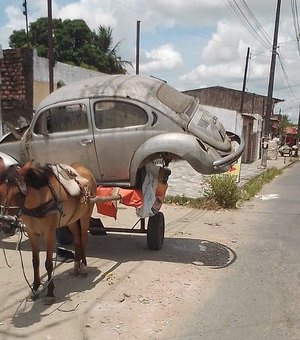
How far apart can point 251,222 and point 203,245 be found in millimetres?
2555

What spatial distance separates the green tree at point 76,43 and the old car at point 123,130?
2922 centimetres

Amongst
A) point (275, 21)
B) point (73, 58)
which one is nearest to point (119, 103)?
point (275, 21)

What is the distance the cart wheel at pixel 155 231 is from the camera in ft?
21.8

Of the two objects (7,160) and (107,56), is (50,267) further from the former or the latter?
(107,56)

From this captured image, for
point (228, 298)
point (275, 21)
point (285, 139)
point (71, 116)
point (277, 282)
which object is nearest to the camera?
point (228, 298)

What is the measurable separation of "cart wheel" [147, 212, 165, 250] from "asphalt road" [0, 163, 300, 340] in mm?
130

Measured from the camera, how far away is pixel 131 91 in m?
6.25

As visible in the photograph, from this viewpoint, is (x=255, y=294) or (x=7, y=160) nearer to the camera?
(x=255, y=294)

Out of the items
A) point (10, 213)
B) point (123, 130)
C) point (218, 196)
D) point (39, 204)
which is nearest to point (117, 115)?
point (123, 130)

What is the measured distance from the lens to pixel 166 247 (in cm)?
702

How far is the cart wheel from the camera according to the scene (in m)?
6.65

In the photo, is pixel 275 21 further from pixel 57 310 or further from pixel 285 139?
pixel 285 139

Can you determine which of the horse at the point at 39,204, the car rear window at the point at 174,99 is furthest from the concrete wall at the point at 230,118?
the horse at the point at 39,204

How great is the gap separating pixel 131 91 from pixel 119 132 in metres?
0.59
